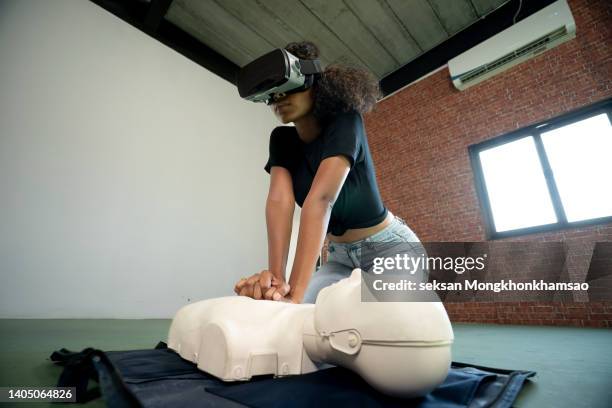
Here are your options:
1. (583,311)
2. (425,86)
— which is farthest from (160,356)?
(425,86)

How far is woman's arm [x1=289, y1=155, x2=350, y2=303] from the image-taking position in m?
0.78

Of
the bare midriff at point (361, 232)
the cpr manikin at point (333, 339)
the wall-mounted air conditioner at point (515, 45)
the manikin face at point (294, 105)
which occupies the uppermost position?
the wall-mounted air conditioner at point (515, 45)

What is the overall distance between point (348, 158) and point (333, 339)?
20.9 inches

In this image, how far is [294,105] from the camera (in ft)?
3.40

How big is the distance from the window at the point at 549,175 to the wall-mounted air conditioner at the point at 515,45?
92 centimetres

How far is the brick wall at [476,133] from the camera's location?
3104mm

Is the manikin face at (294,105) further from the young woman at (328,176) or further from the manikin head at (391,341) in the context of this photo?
the manikin head at (391,341)

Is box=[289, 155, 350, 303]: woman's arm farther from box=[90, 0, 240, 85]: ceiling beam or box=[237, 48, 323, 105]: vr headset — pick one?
box=[90, 0, 240, 85]: ceiling beam

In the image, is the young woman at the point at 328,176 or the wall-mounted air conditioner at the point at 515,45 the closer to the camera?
the young woman at the point at 328,176

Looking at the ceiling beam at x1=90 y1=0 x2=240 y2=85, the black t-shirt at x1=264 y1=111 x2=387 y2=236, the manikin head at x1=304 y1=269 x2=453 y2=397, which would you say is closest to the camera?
the manikin head at x1=304 y1=269 x2=453 y2=397

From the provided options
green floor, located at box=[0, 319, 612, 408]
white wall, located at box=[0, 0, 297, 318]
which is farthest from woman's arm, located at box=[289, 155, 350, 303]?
white wall, located at box=[0, 0, 297, 318]

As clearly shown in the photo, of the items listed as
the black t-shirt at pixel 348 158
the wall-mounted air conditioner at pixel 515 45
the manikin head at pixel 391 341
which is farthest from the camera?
the wall-mounted air conditioner at pixel 515 45

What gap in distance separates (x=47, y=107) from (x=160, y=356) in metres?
3.51

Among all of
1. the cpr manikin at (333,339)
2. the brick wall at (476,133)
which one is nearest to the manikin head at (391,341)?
the cpr manikin at (333,339)
